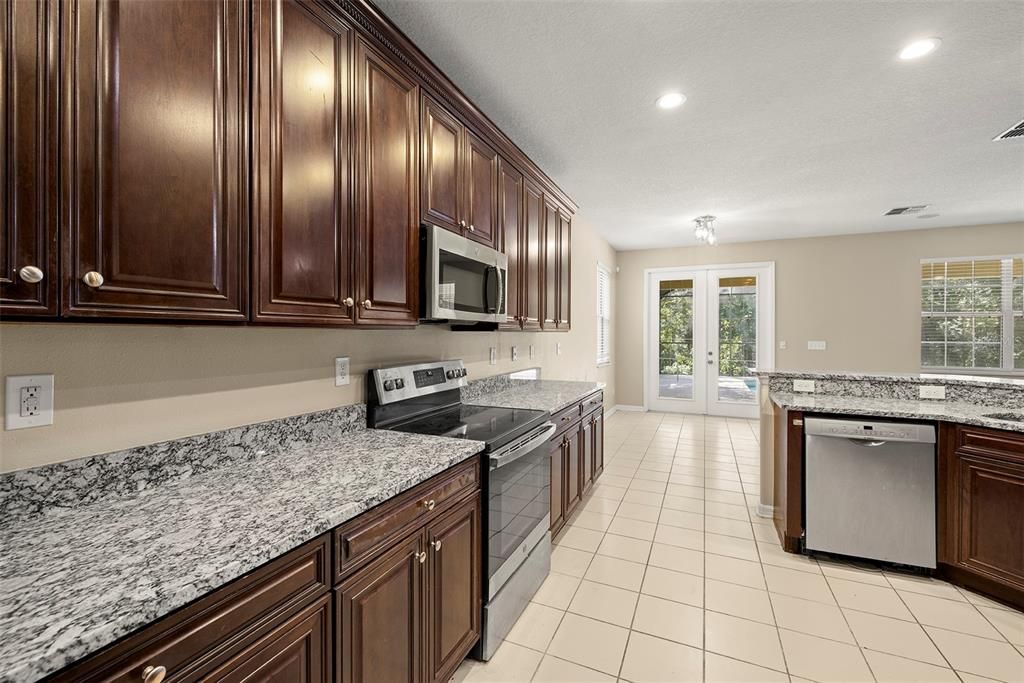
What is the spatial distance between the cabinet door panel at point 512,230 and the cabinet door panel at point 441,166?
48 centimetres

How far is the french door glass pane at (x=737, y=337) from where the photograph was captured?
20.8ft

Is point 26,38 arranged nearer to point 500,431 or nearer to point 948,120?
point 500,431

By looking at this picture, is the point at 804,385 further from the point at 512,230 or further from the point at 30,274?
the point at 30,274

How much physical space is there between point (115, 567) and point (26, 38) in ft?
3.23

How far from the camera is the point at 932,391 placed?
9.22ft

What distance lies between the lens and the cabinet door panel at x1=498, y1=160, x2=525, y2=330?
8.61 ft

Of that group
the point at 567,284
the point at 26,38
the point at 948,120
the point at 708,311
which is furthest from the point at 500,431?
the point at 708,311

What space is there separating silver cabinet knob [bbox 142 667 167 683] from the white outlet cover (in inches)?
28.4

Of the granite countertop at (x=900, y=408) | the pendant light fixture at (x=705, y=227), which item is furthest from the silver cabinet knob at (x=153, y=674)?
the pendant light fixture at (x=705, y=227)

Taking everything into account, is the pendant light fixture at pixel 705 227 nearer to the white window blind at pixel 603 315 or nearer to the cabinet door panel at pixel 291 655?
the white window blind at pixel 603 315

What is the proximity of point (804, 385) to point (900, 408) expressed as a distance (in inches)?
24.3

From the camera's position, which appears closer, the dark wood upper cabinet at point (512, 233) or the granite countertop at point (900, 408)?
the granite countertop at point (900, 408)

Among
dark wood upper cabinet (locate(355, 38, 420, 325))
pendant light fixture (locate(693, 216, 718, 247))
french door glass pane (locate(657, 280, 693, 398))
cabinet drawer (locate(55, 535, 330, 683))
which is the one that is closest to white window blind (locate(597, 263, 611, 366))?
french door glass pane (locate(657, 280, 693, 398))

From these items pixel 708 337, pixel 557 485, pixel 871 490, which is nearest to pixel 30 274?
pixel 557 485
